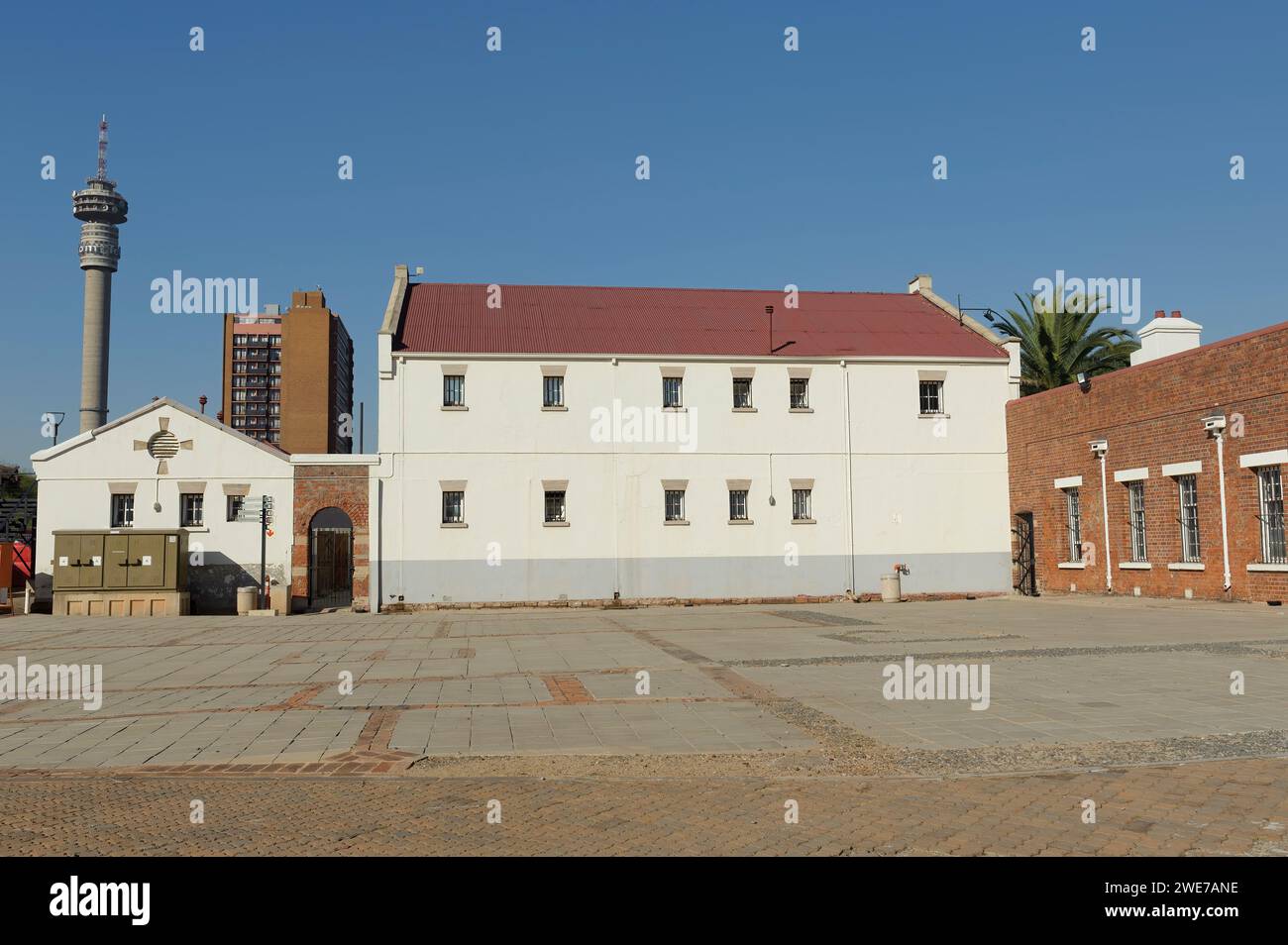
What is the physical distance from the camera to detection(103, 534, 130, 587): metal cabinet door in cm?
2873

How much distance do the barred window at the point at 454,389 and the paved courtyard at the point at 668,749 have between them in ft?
48.6

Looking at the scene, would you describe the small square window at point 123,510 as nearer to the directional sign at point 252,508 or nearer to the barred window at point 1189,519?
the directional sign at point 252,508

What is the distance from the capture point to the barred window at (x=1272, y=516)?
2188 cm

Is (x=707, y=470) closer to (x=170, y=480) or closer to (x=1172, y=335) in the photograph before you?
(x=1172, y=335)

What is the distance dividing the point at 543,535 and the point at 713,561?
554 cm

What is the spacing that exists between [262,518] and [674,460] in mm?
13067

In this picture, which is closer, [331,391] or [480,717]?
[480,717]

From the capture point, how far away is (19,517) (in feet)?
114

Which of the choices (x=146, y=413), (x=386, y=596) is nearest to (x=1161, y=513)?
(x=386, y=596)

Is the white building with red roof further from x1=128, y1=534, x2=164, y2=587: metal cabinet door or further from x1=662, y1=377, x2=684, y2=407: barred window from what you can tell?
x1=128, y1=534, x2=164, y2=587: metal cabinet door

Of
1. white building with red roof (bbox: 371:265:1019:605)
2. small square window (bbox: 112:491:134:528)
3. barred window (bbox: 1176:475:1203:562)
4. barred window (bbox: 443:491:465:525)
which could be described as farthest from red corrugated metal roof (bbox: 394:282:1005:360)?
barred window (bbox: 1176:475:1203:562)

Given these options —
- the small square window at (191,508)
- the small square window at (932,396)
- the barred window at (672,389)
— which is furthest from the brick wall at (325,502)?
the small square window at (932,396)

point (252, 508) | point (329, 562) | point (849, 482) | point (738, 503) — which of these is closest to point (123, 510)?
point (252, 508)
